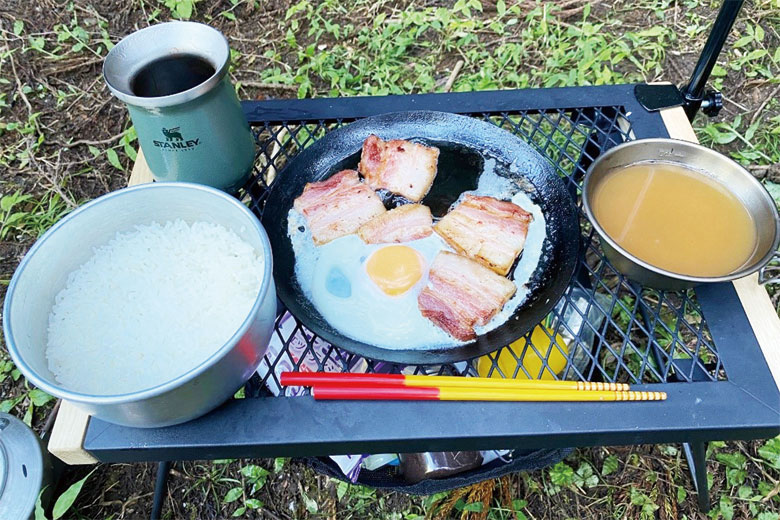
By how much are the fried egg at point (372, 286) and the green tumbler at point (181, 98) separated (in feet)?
1.41

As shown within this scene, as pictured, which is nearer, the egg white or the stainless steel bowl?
the stainless steel bowl

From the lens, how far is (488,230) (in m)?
2.08

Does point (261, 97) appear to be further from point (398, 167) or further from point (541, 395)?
point (541, 395)

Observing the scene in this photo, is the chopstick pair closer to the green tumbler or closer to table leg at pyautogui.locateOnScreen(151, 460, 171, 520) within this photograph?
the green tumbler

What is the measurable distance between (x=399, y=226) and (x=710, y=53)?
1.37 meters

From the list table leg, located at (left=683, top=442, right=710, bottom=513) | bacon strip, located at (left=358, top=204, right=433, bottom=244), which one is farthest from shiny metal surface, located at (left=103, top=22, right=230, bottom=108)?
table leg, located at (left=683, top=442, right=710, bottom=513)

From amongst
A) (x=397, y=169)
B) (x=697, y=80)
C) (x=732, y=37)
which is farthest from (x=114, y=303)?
(x=732, y=37)

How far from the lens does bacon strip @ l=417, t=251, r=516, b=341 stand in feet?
6.09

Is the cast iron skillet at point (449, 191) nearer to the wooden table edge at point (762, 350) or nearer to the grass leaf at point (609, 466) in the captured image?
the wooden table edge at point (762, 350)

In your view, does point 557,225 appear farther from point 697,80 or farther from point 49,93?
point 49,93

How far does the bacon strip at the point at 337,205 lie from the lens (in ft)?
6.98

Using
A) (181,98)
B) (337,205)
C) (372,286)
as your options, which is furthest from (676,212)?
(181,98)

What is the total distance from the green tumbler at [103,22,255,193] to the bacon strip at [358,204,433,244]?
557 millimetres

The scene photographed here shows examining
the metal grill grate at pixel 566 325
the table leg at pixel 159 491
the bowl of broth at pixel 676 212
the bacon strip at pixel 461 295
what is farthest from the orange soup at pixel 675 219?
the table leg at pixel 159 491
